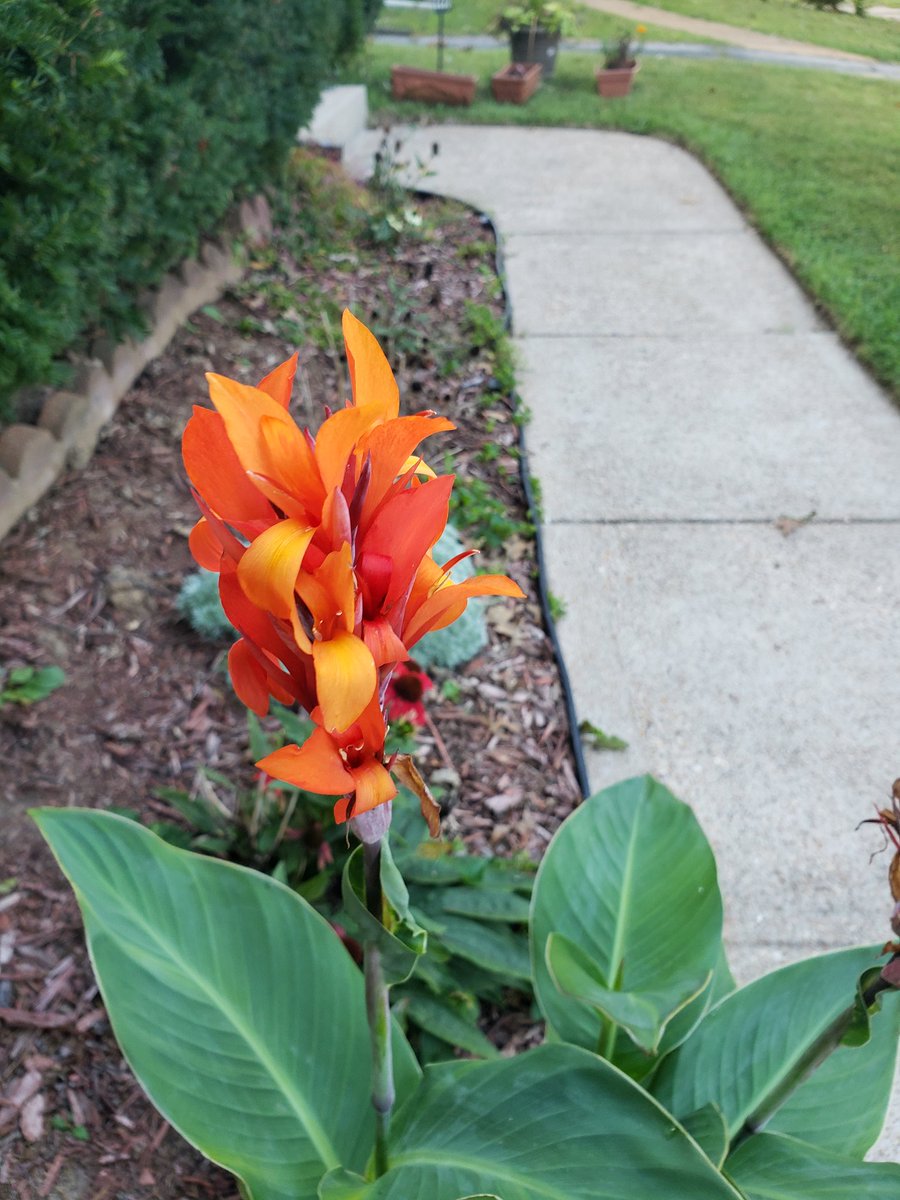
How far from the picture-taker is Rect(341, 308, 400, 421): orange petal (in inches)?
28.2

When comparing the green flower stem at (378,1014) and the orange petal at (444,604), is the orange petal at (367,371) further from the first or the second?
the green flower stem at (378,1014)

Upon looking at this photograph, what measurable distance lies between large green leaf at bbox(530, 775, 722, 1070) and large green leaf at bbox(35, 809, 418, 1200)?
32cm

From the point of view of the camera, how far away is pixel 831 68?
5863 millimetres

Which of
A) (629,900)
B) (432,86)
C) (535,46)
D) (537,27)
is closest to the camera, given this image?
(629,900)

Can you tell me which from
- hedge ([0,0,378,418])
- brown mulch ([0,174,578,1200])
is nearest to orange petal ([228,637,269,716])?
brown mulch ([0,174,578,1200])

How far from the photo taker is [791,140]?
22.3 ft

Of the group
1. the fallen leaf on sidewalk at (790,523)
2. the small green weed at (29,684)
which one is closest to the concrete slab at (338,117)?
the fallen leaf on sidewalk at (790,523)

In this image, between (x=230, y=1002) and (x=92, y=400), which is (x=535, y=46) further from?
(x=230, y=1002)

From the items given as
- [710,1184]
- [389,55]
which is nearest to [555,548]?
[710,1184]

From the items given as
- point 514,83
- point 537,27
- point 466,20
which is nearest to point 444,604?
point 514,83

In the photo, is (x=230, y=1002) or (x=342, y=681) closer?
(x=342, y=681)

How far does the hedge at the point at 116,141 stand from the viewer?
2268 millimetres

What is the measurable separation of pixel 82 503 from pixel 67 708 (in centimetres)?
85

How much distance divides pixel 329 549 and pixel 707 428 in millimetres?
3413
